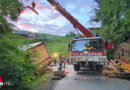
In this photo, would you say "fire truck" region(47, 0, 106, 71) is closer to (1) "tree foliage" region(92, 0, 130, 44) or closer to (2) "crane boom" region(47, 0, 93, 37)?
(2) "crane boom" region(47, 0, 93, 37)

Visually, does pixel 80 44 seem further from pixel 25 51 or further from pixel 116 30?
pixel 116 30

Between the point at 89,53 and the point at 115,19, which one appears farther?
the point at 115,19

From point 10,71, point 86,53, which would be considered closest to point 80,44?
point 86,53

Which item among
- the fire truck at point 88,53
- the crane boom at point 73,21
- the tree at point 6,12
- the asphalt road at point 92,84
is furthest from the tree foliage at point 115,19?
the tree at point 6,12

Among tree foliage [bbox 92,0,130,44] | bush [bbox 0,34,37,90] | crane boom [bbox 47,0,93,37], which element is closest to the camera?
bush [bbox 0,34,37,90]

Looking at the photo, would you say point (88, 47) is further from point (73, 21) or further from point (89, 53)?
point (73, 21)

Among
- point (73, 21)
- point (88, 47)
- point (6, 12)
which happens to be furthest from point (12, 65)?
point (73, 21)

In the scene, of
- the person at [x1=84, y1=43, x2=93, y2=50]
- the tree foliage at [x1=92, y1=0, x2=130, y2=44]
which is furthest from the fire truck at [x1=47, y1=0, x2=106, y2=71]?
the tree foliage at [x1=92, y1=0, x2=130, y2=44]

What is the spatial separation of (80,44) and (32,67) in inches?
251

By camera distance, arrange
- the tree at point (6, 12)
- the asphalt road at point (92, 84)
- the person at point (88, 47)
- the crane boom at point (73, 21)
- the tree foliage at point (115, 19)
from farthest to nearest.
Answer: the tree foliage at point (115, 19)
the crane boom at point (73, 21)
the person at point (88, 47)
the asphalt road at point (92, 84)
the tree at point (6, 12)

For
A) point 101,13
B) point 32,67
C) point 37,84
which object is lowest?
point 37,84

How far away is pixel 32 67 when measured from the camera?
142 inches

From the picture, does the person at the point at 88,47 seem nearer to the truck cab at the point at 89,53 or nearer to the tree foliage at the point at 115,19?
the truck cab at the point at 89,53

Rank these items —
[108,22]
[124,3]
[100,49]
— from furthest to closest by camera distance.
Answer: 1. [108,22]
2. [124,3]
3. [100,49]
